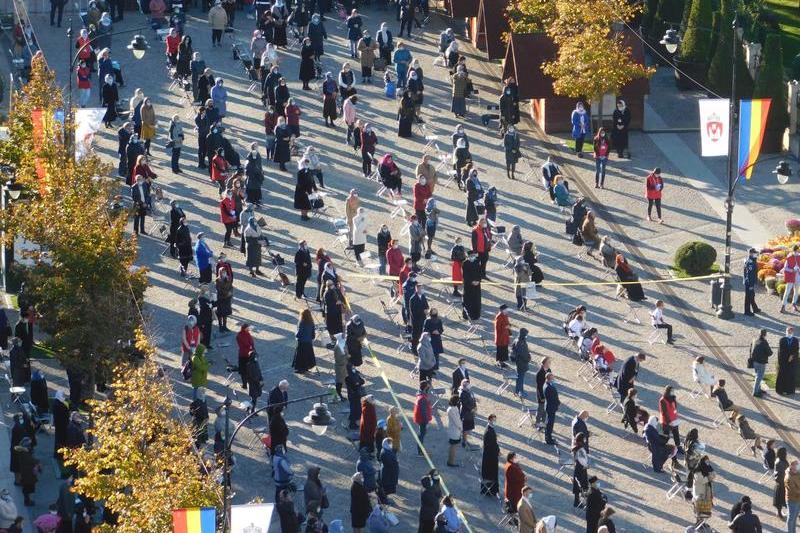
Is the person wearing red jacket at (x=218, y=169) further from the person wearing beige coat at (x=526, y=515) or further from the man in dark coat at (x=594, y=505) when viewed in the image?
the man in dark coat at (x=594, y=505)

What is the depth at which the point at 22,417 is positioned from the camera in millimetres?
40062

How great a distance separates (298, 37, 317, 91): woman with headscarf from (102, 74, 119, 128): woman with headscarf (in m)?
5.22

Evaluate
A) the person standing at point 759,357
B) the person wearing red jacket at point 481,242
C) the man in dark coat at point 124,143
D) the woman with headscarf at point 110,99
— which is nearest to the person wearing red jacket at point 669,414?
the person standing at point 759,357

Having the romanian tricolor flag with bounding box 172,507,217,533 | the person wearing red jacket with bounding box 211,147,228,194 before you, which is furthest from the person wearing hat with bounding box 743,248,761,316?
the romanian tricolor flag with bounding box 172,507,217,533

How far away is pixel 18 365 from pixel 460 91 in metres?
18.1

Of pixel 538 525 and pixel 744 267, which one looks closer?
pixel 538 525

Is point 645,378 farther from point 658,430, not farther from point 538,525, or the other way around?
point 538,525

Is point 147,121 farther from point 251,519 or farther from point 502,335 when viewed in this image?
point 251,519

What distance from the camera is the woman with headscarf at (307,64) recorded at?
57750mm

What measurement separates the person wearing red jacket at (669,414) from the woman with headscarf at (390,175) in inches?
497

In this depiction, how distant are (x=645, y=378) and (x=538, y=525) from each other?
7903 mm

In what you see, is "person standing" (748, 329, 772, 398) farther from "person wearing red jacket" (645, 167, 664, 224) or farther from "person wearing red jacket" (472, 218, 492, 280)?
"person wearing red jacket" (645, 167, 664, 224)

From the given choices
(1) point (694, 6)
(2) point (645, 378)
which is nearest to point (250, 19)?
(1) point (694, 6)

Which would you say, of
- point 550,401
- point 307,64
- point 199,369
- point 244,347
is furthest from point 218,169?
point 550,401
